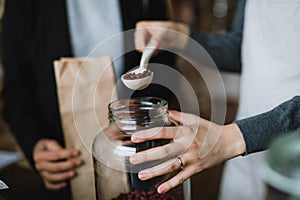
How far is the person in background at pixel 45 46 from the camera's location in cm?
94

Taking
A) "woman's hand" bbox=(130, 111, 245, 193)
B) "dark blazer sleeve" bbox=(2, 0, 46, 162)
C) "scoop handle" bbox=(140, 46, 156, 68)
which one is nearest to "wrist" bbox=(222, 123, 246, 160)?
"woman's hand" bbox=(130, 111, 245, 193)

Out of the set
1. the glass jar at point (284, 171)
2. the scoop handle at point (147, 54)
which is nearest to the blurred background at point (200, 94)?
the scoop handle at point (147, 54)

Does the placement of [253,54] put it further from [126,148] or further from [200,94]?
[200,94]

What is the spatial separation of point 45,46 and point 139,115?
1.54ft

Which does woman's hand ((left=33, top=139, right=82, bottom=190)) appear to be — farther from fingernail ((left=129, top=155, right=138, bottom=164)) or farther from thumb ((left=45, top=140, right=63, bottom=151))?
fingernail ((left=129, top=155, right=138, bottom=164))

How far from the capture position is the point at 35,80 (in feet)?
3.30

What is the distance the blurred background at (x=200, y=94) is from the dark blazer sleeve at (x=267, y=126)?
81 mm

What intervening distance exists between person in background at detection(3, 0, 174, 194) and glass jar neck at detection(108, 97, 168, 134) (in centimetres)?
32

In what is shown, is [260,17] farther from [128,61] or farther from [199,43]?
[128,61]

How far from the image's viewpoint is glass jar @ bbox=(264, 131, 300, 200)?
0.36 meters

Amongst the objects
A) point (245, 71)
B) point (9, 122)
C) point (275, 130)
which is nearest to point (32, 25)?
point (9, 122)

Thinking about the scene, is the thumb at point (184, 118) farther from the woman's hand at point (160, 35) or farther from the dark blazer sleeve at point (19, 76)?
the dark blazer sleeve at point (19, 76)

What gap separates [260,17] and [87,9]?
15.8 inches

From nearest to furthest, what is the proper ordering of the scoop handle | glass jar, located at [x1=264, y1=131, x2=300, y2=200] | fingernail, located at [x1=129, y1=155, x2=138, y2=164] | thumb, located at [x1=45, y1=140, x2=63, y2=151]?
glass jar, located at [x1=264, y1=131, x2=300, y2=200] < fingernail, located at [x1=129, y1=155, x2=138, y2=164] < the scoop handle < thumb, located at [x1=45, y1=140, x2=63, y2=151]
